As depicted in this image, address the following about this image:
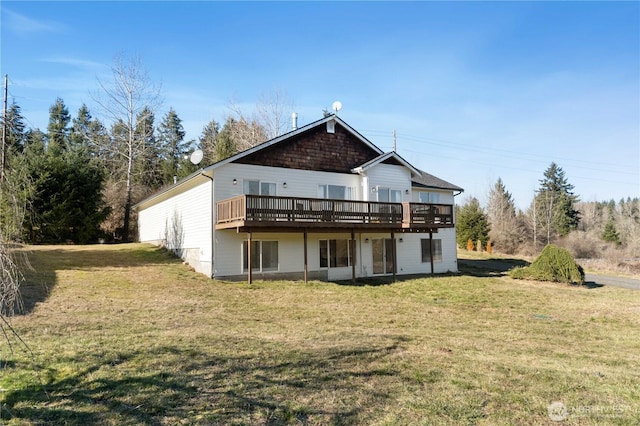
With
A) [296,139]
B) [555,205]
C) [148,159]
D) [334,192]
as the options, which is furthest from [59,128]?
[555,205]

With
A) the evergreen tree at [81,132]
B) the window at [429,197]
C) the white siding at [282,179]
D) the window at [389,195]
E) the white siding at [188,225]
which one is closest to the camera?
the white siding at [282,179]

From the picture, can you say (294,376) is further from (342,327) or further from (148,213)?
(148,213)

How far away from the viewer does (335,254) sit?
63.2ft

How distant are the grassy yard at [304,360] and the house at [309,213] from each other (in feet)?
11.3

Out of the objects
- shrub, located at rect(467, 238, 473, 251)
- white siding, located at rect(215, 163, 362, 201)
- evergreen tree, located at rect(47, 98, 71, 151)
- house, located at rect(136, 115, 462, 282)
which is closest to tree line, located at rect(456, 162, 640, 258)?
shrub, located at rect(467, 238, 473, 251)

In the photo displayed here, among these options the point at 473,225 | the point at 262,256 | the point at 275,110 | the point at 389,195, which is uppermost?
the point at 275,110

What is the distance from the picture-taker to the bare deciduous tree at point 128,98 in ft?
98.4

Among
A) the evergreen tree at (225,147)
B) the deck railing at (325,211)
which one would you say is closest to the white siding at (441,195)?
the deck railing at (325,211)

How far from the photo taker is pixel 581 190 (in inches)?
2195

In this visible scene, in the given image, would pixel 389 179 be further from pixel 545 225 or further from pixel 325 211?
pixel 545 225

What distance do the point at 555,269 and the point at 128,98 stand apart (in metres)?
30.8

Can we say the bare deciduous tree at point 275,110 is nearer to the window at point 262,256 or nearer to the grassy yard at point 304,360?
the window at point 262,256

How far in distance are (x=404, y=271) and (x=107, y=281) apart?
14.5 m

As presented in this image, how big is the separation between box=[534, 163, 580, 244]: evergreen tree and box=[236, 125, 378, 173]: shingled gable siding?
36.6 metres
